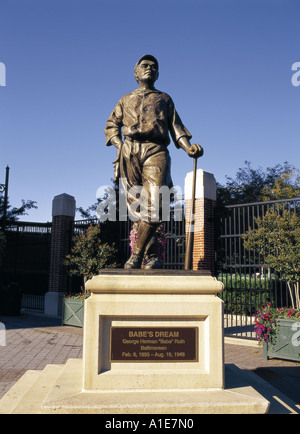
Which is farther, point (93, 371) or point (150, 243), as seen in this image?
point (150, 243)

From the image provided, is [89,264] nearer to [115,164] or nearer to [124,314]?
[115,164]

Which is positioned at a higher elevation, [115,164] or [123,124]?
[123,124]

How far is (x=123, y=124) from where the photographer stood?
15.7 feet

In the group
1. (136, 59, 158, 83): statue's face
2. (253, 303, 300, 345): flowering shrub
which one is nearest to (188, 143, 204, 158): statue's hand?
(136, 59, 158, 83): statue's face

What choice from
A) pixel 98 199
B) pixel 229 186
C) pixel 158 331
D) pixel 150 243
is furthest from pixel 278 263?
pixel 229 186

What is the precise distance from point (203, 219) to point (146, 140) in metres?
6.54

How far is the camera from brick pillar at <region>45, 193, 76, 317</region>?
14148mm

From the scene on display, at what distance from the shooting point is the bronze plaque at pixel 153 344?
350 centimetres

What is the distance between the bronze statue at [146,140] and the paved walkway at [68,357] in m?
2.17

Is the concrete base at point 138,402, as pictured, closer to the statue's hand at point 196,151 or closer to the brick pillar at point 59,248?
the statue's hand at point 196,151

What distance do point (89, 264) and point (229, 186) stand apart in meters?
21.3

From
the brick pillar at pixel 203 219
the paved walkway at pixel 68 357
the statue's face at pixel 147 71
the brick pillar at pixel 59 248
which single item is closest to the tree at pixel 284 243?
the brick pillar at pixel 203 219
